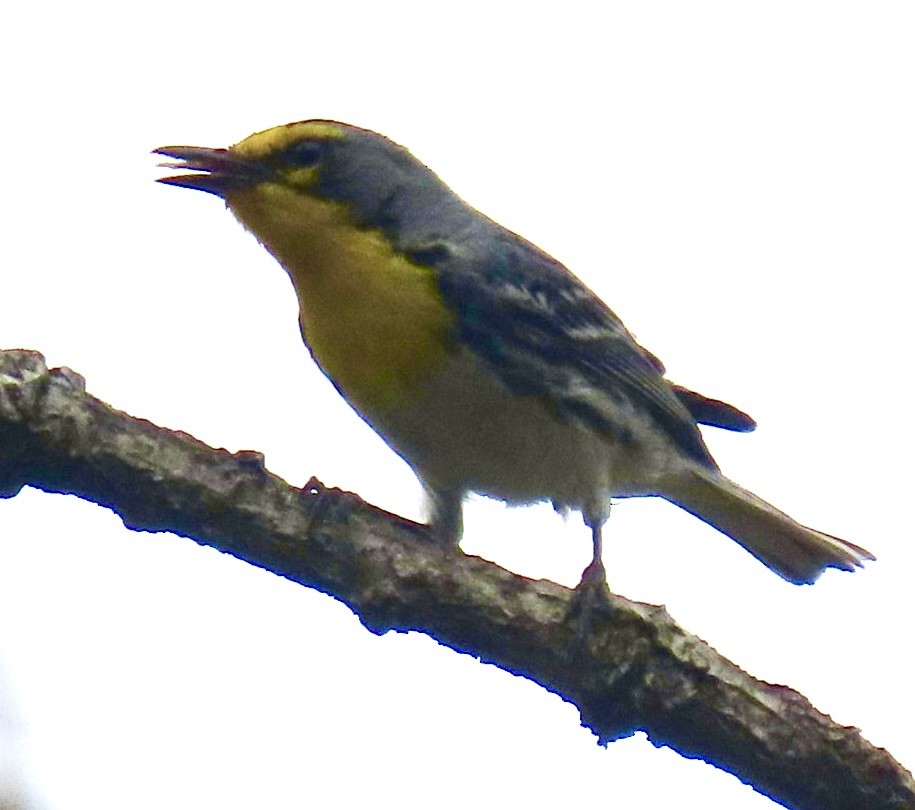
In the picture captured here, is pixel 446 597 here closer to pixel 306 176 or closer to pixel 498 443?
pixel 498 443

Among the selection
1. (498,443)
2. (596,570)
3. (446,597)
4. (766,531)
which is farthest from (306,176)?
(766,531)

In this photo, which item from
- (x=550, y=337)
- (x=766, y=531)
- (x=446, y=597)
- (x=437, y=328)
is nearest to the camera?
(x=446, y=597)

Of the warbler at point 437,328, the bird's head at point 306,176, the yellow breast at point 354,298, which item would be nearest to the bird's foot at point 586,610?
the warbler at point 437,328

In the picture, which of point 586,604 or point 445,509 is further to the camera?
point 445,509

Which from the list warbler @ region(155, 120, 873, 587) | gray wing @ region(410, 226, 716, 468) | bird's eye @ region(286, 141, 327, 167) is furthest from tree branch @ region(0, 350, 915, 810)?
bird's eye @ region(286, 141, 327, 167)

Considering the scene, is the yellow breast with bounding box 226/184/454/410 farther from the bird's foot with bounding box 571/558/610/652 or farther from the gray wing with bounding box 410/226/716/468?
the bird's foot with bounding box 571/558/610/652

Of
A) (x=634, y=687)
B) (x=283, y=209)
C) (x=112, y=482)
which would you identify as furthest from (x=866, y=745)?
(x=283, y=209)

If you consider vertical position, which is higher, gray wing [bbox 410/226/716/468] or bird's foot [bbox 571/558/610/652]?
gray wing [bbox 410/226/716/468]
